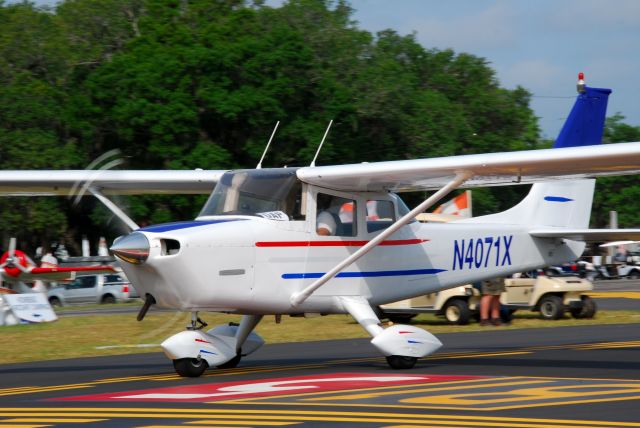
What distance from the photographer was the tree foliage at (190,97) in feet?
146

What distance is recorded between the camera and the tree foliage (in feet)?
146

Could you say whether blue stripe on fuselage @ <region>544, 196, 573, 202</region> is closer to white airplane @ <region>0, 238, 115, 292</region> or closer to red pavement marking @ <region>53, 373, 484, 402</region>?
red pavement marking @ <region>53, 373, 484, 402</region>

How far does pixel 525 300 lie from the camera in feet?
75.1

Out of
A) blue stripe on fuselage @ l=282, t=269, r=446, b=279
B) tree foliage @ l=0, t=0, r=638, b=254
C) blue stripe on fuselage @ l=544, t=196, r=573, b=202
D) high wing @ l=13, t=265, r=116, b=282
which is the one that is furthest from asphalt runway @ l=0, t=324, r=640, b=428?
tree foliage @ l=0, t=0, r=638, b=254

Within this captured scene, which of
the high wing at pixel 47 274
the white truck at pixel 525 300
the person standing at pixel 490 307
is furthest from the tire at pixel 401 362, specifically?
the high wing at pixel 47 274

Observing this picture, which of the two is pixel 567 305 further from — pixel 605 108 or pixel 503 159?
pixel 503 159

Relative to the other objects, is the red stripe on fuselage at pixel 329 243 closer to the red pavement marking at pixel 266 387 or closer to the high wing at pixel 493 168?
the high wing at pixel 493 168

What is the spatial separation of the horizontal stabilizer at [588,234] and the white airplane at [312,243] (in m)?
1.26

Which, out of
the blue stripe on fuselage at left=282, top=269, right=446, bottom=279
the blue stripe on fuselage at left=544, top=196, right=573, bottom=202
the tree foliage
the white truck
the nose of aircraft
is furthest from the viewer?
the tree foliage

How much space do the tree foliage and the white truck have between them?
20.4 metres

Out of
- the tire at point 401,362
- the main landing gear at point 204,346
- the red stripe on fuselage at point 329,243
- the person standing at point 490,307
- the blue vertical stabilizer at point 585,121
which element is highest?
the blue vertical stabilizer at point 585,121

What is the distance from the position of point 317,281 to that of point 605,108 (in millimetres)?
6938

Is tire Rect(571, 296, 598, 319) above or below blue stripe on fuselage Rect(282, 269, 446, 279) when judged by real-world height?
below

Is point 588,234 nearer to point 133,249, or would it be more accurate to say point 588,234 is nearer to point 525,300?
point 525,300
